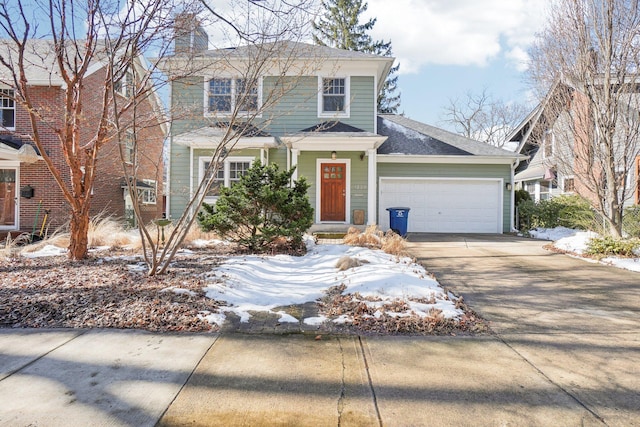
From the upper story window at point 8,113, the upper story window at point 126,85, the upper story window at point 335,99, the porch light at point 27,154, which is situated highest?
the upper story window at point 335,99

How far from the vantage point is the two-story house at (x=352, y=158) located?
12.4 metres

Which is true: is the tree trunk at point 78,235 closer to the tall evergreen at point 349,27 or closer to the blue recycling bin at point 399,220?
the blue recycling bin at point 399,220

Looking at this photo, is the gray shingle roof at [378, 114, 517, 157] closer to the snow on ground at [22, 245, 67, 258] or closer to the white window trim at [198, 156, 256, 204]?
the white window trim at [198, 156, 256, 204]

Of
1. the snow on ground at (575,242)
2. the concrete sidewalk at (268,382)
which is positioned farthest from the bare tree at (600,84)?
the concrete sidewalk at (268,382)

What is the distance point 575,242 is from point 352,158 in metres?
7.04

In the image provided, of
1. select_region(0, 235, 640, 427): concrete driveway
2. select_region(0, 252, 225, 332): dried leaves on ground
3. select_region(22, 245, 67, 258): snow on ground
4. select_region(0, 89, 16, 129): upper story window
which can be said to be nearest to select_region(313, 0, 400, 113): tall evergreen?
select_region(0, 89, 16, 129): upper story window

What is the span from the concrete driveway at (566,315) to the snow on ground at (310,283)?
22.3 inches

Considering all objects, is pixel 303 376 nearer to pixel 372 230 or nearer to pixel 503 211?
pixel 372 230

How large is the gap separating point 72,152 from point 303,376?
20.6 feet

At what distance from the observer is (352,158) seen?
526 inches

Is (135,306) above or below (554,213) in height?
below

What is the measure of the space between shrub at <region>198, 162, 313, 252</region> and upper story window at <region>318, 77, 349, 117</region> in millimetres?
5802

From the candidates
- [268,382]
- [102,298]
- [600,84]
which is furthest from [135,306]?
[600,84]

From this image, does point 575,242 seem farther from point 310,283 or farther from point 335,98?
point 335,98
